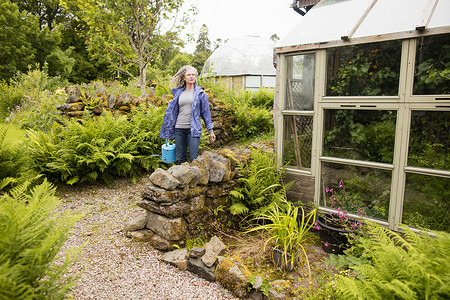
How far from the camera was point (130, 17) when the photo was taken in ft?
31.2

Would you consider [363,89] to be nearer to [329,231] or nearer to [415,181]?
[415,181]

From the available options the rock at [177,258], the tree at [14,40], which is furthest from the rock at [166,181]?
the tree at [14,40]

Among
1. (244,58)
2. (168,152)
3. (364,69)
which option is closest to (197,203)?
(168,152)

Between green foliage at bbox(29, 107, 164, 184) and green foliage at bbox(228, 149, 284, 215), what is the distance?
214cm

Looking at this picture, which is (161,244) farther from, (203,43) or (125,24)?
(203,43)

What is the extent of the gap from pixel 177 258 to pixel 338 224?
219cm

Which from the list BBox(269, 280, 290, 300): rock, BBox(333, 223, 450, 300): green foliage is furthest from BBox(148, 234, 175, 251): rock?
BBox(333, 223, 450, 300): green foliage

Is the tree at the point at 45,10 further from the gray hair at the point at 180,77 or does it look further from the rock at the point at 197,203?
the rock at the point at 197,203

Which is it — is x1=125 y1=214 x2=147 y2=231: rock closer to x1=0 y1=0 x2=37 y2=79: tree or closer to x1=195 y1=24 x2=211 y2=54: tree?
x1=0 y1=0 x2=37 y2=79: tree

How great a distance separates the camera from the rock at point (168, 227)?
3.63 metres

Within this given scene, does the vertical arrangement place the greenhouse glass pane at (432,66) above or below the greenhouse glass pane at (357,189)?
above

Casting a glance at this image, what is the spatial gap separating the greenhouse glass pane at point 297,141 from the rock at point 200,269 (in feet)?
7.16

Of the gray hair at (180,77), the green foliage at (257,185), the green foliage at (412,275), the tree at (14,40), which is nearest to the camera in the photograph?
the green foliage at (412,275)

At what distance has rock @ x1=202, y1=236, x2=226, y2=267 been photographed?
322 centimetres
